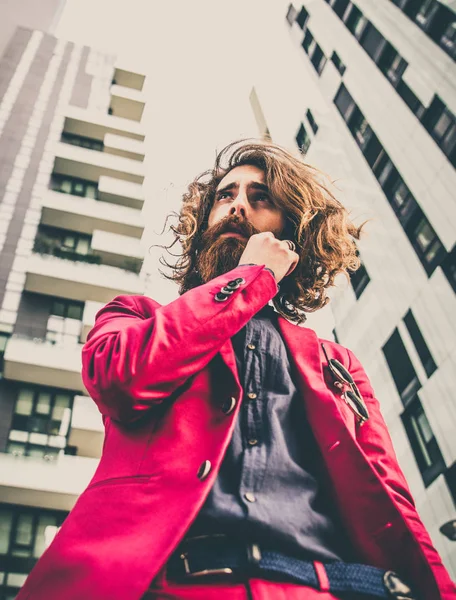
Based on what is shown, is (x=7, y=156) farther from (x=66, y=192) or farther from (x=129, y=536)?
(x=129, y=536)

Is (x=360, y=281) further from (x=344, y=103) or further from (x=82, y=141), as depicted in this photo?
(x=82, y=141)

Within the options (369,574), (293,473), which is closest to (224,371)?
(293,473)

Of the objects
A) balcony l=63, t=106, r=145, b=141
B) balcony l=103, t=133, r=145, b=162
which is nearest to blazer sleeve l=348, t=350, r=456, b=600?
balcony l=103, t=133, r=145, b=162

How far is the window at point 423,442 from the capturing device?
41.6 feet

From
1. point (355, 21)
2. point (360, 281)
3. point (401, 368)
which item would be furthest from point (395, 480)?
point (355, 21)

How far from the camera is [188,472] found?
1295 mm

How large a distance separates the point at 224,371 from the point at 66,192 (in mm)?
22237

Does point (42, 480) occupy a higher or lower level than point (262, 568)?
lower

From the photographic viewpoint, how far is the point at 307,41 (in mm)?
25188

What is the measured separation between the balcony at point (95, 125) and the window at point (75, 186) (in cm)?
314

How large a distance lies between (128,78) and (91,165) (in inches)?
371

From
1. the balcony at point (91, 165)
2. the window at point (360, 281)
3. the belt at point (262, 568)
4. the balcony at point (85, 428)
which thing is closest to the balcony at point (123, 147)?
the balcony at point (91, 165)

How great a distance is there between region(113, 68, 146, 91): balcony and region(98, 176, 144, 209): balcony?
986cm

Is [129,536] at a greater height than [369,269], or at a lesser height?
greater
